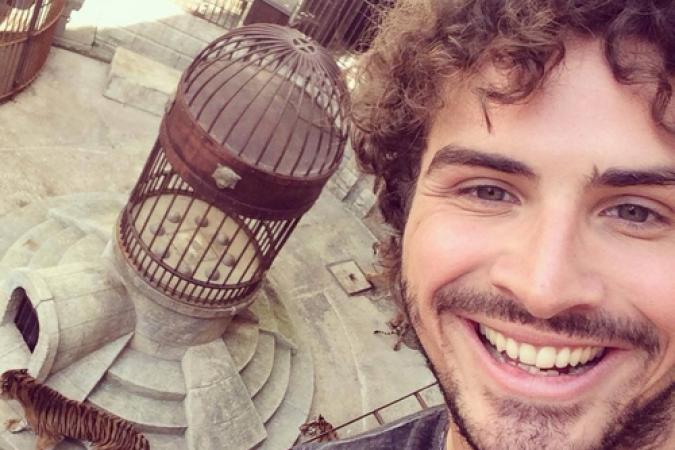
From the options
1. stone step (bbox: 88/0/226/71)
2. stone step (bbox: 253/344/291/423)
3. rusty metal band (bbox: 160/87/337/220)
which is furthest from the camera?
stone step (bbox: 88/0/226/71)

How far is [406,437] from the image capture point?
2695mm

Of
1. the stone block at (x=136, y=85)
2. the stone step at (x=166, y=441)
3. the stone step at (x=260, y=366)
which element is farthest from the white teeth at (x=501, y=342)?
the stone block at (x=136, y=85)

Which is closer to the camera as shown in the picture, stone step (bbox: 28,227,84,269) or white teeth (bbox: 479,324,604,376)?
white teeth (bbox: 479,324,604,376)

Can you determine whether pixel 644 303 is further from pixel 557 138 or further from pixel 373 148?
pixel 373 148

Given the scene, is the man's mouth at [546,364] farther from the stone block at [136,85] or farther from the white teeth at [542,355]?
the stone block at [136,85]

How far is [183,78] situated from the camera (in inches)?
237

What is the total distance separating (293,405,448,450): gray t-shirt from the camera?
267 cm

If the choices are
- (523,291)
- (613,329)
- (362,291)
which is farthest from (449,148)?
(362,291)

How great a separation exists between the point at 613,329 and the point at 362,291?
7.74 m

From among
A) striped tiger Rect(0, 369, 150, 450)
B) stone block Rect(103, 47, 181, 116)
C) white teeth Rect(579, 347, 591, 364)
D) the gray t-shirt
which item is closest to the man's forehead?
white teeth Rect(579, 347, 591, 364)

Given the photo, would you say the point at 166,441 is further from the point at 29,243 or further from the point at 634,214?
the point at 634,214

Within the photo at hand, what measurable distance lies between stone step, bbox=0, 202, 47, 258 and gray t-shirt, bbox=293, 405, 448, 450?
5.99m

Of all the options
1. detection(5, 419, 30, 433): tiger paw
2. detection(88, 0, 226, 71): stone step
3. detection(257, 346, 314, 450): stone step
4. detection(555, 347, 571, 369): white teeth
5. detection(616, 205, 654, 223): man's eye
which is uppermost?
detection(616, 205, 654, 223): man's eye

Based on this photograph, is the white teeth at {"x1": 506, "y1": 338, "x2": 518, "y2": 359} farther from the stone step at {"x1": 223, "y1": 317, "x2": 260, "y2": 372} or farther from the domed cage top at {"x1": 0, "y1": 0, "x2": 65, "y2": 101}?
the domed cage top at {"x1": 0, "y1": 0, "x2": 65, "y2": 101}
